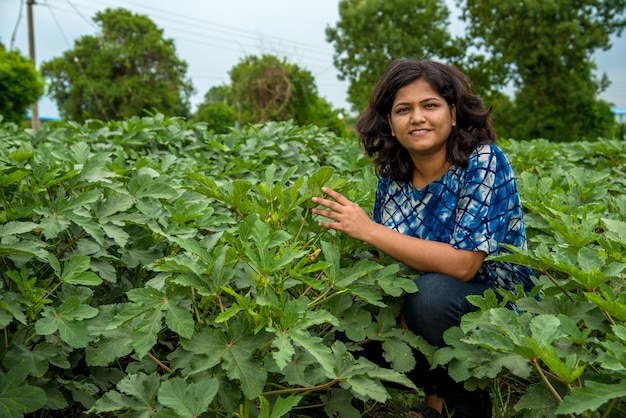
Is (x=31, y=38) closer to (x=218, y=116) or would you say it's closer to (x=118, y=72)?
(x=218, y=116)

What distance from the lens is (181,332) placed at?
164 cm

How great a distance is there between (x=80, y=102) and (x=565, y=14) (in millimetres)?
28049

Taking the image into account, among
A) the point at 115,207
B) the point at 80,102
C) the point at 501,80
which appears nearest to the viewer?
the point at 115,207

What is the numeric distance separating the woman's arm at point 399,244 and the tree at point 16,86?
393 inches

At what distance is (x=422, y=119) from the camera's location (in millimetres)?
2311

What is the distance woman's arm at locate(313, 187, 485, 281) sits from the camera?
81.5 inches

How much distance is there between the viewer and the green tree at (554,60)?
92.4 ft

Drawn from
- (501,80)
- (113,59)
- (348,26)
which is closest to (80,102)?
(113,59)

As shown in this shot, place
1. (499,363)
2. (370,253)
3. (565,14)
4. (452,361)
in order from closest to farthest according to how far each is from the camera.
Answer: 1. (499,363)
2. (452,361)
3. (370,253)
4. (565,14)

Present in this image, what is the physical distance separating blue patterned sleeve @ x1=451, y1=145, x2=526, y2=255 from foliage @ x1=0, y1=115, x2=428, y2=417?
0.90ft

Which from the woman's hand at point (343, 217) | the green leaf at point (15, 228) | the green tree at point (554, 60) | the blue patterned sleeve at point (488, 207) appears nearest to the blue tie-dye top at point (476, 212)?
the blue patterned sleeve at point (488, 207)

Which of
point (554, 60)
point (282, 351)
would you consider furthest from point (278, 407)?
point (554, 60)

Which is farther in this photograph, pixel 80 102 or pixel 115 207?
pixel 80 102

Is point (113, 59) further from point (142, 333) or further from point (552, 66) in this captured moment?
point (142, 333)
